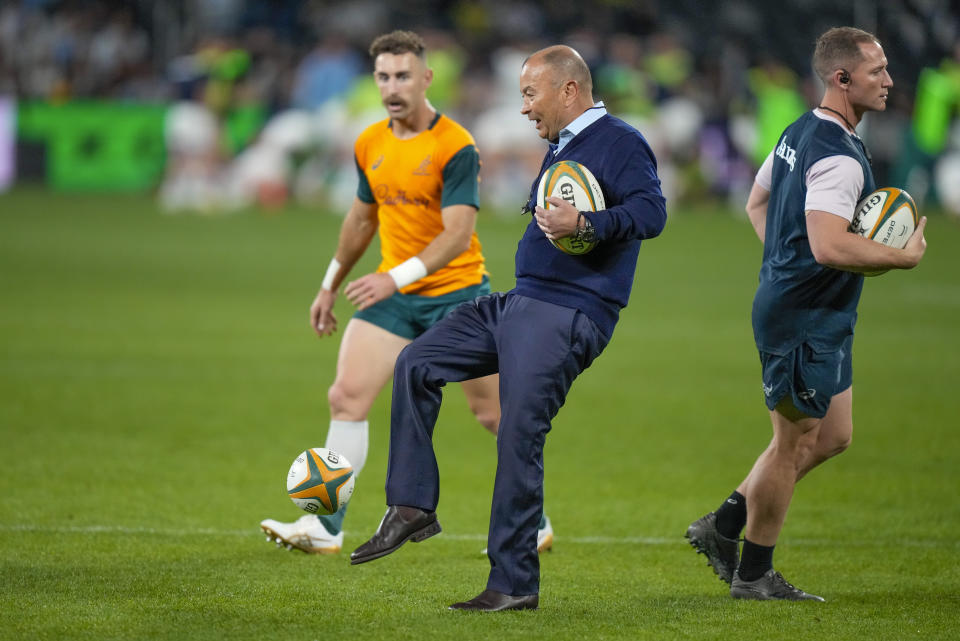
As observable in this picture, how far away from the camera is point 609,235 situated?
506 cm

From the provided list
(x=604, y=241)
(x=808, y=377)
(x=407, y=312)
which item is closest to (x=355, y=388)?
(x=407, y=312)

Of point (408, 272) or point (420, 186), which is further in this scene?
point (420, 186)

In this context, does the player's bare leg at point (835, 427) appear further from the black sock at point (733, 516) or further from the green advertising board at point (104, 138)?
the green advertising board at point (104, 138)

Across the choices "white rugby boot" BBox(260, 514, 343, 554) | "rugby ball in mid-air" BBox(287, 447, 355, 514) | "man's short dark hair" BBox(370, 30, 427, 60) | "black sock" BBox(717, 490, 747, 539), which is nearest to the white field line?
"white rugby boot" BBox(260, 514, 343, 554)

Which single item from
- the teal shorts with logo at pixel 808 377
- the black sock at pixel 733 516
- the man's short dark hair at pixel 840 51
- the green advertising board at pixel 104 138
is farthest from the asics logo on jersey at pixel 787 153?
the green advertising board at pixel 104 138

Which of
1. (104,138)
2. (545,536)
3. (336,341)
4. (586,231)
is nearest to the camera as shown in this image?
(586,231)

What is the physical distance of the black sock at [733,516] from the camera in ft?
19.5

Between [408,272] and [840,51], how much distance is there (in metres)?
2.17

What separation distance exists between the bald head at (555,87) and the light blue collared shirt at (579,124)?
3cm

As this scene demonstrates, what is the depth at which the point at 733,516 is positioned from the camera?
5.95 metres

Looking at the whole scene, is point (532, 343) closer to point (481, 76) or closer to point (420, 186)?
point (420, 186)

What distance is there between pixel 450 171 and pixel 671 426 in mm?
3683

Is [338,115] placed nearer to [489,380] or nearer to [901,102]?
[901,102]

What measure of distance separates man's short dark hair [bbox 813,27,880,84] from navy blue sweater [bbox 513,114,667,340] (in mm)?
801
